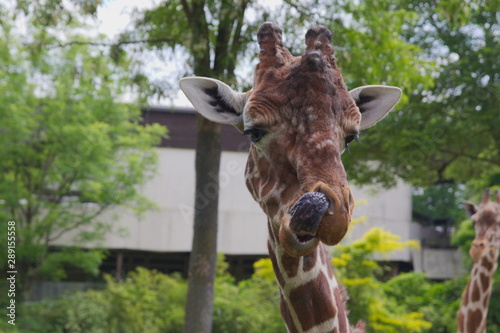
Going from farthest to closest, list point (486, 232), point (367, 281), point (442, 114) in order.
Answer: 1. point (367, 281)
2. point (442, 114)
3. point (486, 232)

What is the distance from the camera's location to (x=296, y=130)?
2.67 m

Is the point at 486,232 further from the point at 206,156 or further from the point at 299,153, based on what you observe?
the point at 299,153

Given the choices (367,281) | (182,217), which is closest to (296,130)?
(367,281)

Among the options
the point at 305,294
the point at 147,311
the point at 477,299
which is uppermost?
the point at 305,294

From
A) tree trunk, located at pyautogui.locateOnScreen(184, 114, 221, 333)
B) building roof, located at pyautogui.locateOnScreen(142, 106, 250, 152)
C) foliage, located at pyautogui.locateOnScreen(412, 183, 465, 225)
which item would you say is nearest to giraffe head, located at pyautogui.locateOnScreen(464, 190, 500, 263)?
tree trunk, located at pyautogui.locateOnScreen(184, 114, 221, 333)

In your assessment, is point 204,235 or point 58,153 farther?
point 58,153

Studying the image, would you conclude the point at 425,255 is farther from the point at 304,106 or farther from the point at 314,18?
the point at 304,106

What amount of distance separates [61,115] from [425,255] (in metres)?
15.2

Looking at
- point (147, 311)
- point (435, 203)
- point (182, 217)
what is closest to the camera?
point (147, 311)

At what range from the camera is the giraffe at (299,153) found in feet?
7.77

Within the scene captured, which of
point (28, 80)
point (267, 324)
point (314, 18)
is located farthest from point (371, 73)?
point (28, 80)

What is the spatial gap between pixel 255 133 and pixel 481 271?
517cm

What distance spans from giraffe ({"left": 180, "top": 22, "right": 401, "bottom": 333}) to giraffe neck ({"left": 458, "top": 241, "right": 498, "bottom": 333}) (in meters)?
4.22

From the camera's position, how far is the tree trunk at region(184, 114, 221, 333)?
8062 mm
